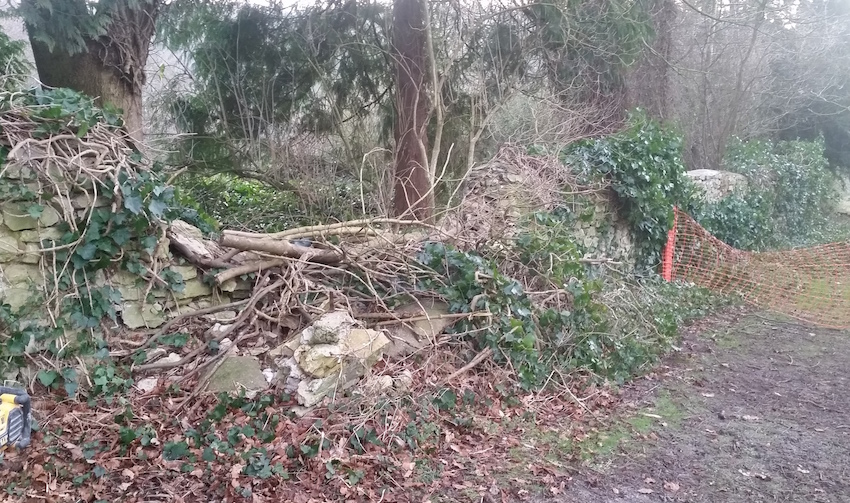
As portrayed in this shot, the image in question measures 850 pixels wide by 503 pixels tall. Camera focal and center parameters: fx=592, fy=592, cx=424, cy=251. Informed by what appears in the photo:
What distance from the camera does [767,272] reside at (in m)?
8.75

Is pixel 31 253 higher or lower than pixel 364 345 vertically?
higher

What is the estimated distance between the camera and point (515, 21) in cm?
923

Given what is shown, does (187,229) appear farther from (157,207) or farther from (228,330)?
(228,330)

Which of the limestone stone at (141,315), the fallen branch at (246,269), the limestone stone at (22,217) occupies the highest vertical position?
the limestone stone at (22,217)

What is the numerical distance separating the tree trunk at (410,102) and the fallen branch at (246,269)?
3877 mm

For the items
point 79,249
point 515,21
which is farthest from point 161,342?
point 515,21

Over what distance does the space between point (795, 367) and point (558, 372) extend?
259 centimetres

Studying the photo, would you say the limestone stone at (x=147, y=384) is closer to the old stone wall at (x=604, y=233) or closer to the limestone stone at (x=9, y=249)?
the limestone stone at (x=9, y=249)

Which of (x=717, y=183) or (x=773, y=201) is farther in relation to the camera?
(x=773, y=201)

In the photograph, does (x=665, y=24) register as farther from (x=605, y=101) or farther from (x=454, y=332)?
(x=454, y=332)

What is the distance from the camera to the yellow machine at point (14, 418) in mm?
2928

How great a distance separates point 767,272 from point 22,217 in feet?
29.9

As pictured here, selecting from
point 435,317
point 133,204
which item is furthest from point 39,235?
point 435,317

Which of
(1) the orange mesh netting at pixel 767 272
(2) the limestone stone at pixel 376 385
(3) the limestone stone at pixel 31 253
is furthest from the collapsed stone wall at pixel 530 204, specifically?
(3) the limestone stone at pixel 31 253
